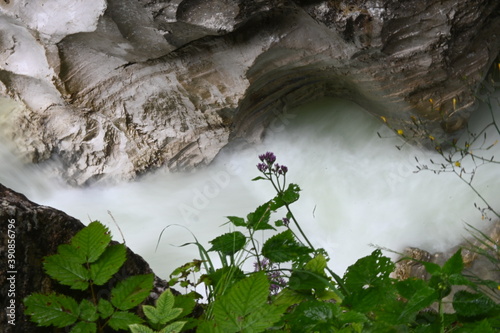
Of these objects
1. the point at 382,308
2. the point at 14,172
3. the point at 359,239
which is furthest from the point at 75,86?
the point at 382,308

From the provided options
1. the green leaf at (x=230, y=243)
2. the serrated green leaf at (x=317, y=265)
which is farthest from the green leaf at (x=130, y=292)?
the serrated green leaf at (x=317, y=265)

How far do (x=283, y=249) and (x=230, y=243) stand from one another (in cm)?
14

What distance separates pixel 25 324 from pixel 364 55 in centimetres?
258

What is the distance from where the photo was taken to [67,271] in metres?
1.05

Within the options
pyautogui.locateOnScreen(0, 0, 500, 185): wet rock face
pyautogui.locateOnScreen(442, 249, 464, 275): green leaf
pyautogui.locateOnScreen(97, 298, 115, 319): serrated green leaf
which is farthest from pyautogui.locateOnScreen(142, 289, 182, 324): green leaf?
pyautogui.locateOnScreen(0, 0, 500, 185): wet rock face

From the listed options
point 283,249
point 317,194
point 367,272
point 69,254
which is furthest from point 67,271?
point 317,194

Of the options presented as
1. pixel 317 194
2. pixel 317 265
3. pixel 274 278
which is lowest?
pixel 317 265

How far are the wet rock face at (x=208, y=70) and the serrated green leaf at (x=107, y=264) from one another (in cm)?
203

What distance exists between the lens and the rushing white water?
11.4ft

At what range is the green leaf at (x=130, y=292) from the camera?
104 cm

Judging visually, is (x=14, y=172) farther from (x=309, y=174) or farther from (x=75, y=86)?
(x=309, y=174)

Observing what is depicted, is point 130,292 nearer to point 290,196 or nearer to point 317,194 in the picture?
point 290,196

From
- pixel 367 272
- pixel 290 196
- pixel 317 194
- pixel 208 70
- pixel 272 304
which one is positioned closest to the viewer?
pixel 272 304

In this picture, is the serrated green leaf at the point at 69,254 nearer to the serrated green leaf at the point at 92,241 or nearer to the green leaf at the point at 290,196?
the serrated green leaf at the point at 92,241
